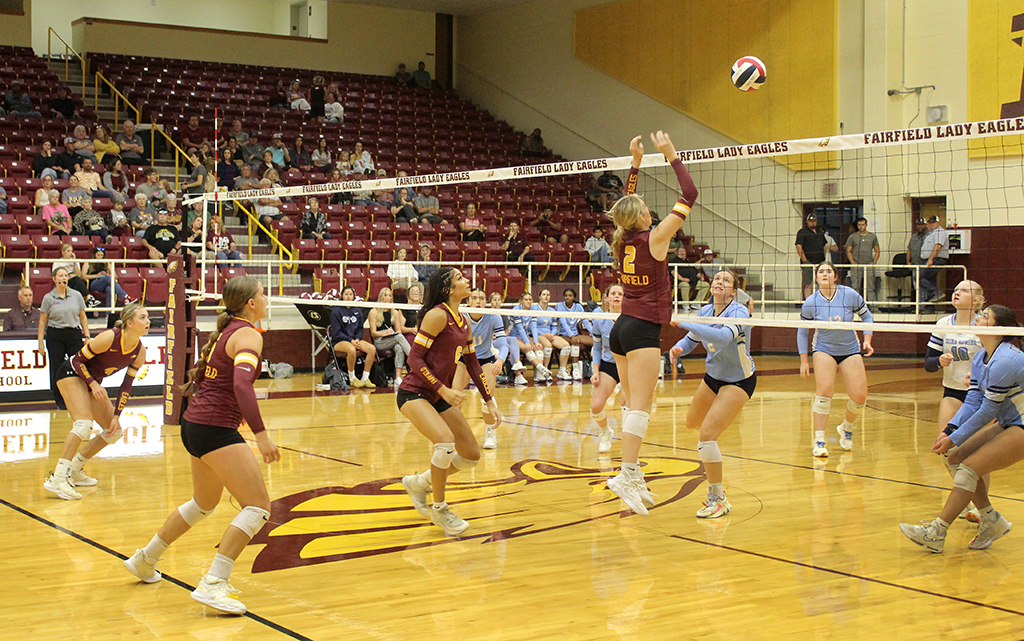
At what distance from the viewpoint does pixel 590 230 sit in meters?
19.9

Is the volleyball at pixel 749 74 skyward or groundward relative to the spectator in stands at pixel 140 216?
skyward

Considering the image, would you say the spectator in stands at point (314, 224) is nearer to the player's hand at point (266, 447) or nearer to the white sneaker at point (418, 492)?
the white sneaker at point (418, 492)

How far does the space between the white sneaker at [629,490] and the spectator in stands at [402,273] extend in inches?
407

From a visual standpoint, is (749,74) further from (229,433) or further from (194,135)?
(194,135)

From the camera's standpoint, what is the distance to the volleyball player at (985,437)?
18.1ft

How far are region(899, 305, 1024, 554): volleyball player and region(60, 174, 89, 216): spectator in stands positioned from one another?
13.0 m

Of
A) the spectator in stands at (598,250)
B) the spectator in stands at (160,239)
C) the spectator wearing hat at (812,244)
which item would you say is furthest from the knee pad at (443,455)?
the spectator in stands at (598,250)

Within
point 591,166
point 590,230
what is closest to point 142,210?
point 590,230

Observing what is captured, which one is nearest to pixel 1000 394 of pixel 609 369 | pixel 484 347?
pixel 609 369

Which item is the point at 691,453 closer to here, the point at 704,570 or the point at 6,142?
the point at 704,570

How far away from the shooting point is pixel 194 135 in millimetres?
19203

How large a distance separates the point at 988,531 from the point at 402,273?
36.9 feet

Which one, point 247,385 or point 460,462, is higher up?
point 247,385

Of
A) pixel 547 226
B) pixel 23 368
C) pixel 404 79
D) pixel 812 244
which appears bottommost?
pixel 23 368
